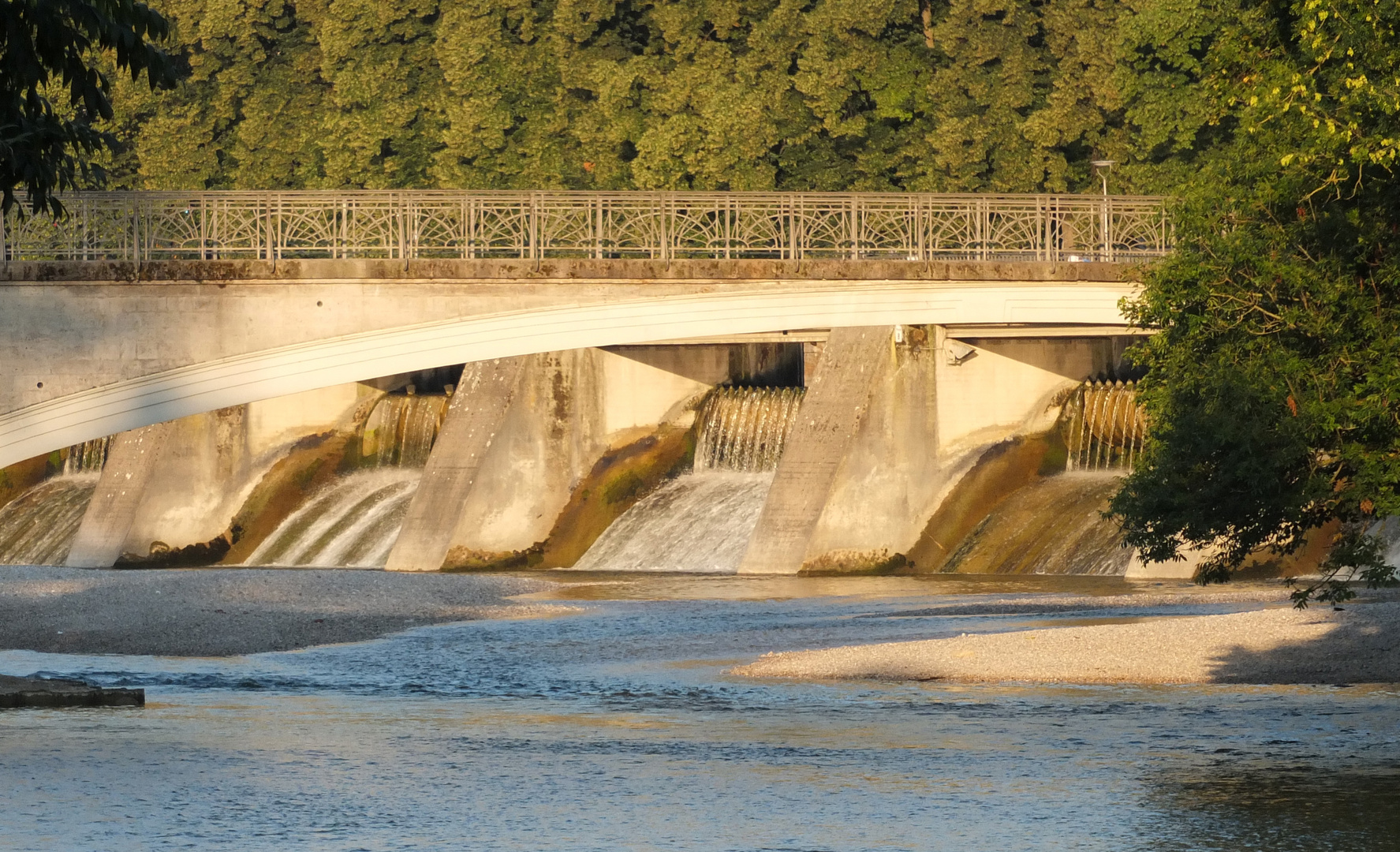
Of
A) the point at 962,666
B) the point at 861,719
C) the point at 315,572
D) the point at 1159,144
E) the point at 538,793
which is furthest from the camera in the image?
the point at 1159,144

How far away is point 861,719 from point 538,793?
18.0 ft

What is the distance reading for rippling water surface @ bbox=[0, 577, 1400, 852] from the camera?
16.5m

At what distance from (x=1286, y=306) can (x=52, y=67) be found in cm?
1586

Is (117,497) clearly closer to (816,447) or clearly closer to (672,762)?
(816,447)

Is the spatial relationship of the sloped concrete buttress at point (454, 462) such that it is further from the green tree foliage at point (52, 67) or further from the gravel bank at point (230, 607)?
the green tree foliage at point (52, 67)

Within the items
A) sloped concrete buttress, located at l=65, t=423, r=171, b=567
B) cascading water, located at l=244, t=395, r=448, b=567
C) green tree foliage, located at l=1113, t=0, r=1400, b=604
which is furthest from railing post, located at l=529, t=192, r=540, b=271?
green tree foliage, located at l=1113, t=0, r=1400, b=604

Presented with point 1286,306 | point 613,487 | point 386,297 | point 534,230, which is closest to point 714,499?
point 613,487

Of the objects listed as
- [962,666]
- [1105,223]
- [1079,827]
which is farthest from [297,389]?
[1079,827]

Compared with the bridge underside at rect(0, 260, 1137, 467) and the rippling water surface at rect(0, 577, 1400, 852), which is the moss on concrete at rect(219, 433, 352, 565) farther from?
the rippling water surface at rect(0, 577, 1400, 852)

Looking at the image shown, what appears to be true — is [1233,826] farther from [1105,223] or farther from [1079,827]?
[1105,223]

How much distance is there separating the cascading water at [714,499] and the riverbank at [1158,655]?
18.2m

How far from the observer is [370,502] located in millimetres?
54969

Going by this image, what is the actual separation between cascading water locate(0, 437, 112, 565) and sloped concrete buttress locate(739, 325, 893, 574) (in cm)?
1829

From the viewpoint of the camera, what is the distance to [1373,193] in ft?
78.0
